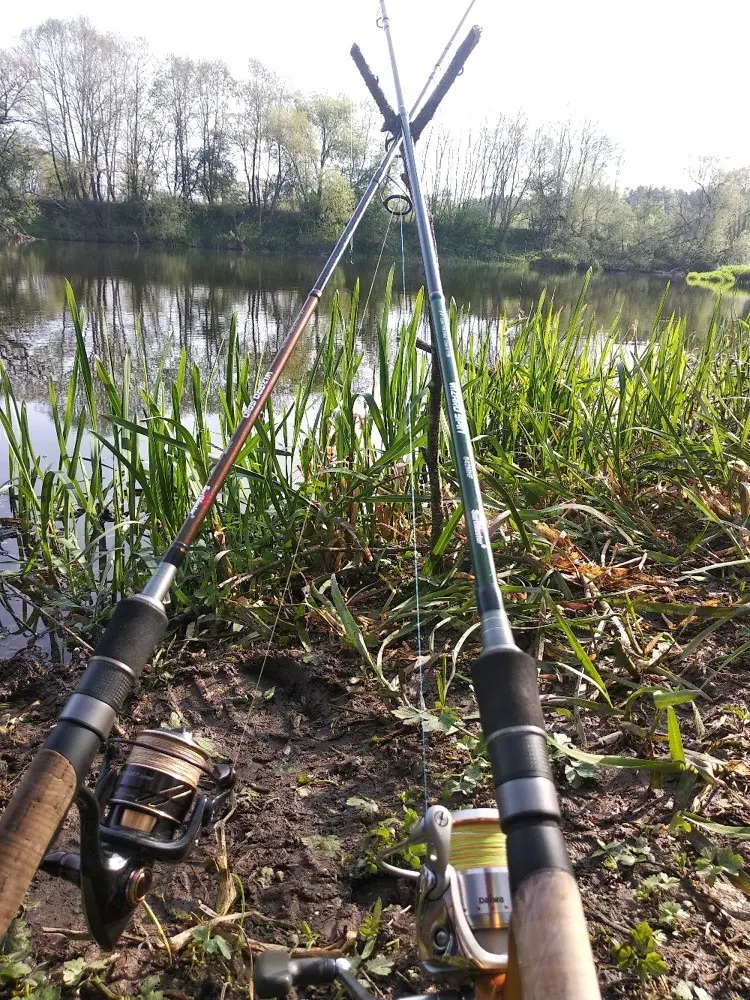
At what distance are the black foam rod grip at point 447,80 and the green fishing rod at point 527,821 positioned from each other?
52.5 inches

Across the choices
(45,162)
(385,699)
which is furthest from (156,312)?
(45,162)

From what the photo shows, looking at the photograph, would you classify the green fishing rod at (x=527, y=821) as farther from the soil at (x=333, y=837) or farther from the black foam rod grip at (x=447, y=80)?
the black foam rod grip at (x=447, y=80)

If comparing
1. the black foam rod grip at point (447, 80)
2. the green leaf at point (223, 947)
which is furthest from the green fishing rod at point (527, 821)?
the black foam rod grip at point (447, 80)

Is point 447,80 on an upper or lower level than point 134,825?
upper

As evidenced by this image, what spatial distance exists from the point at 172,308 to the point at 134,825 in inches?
441

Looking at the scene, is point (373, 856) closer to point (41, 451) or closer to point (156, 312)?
point (41, 451)

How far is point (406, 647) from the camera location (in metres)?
1.79

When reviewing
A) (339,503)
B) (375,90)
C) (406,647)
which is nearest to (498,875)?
(406,647)

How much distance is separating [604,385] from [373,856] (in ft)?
7.43

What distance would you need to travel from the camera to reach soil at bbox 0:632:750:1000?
99 centimetres

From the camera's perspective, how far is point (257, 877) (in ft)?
3.84

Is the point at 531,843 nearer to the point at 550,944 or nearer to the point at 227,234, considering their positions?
the point at 550,944

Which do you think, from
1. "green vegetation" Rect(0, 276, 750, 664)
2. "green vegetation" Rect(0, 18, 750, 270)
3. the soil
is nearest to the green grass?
"green vegetation" Rect(0, 276, 750, 664)

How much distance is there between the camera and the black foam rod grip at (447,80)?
65.2 inches
